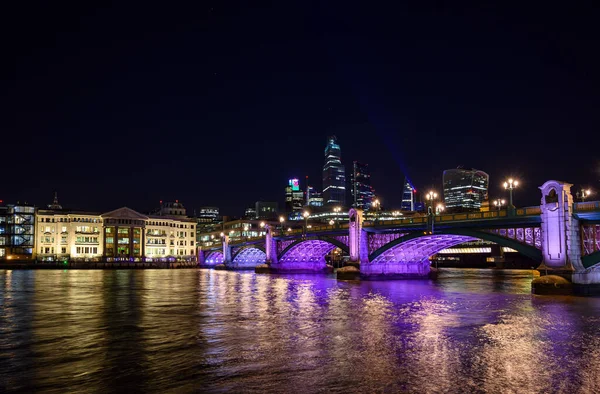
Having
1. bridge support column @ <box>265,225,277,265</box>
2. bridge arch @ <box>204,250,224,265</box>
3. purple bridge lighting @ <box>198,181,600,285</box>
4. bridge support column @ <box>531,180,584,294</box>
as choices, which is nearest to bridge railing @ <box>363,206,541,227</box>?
purple bridge lighting @ <box>198,181,600,285</box>

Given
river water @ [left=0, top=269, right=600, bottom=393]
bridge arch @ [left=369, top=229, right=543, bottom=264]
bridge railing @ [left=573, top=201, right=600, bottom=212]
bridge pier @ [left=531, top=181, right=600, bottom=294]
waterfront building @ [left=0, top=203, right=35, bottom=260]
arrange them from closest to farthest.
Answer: river water @ [left=0, top=269, right=600, bottom=393], bridge railing @ [left=573, top=201, right=600, bottom=212], bridge pier @ [left=531, top=181, right=600, bottom=294], bridge arch @ [left=369, top=229, right=543, bottom=264], waterfront building @ [left=0, top=203, right=35, bottom=260]

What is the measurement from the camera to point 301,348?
2080 cm

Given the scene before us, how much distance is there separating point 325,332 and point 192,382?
1076 centimetres

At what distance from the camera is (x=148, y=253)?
169 meters

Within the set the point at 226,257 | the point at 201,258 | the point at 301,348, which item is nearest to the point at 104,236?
the point at 201,258

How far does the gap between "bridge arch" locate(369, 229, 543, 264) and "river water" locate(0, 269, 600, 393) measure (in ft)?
61.6

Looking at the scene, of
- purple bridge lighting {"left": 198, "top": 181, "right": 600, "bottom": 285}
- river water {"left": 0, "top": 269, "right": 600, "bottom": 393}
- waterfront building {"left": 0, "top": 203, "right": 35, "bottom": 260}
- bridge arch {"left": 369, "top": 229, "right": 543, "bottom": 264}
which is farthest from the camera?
waterfront building {"left": 0, "top": 203, "right": 35, "bottom": 260}

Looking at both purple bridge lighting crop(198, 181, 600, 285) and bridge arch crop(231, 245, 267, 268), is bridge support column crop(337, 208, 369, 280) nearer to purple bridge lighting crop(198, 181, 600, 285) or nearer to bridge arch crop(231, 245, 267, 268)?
purple bridge lighting crop(198, 181, 600, 285)

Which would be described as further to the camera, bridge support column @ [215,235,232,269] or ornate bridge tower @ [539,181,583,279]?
bridge support column @ [215,235,232,269]

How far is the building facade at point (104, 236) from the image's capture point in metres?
153

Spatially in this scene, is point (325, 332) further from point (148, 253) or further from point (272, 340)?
point (148, 253)

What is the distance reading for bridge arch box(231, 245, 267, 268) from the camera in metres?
134

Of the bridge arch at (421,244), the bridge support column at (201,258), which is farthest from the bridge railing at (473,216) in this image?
the bridge support column at (201,258)

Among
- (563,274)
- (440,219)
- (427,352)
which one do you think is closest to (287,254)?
(440,219)
